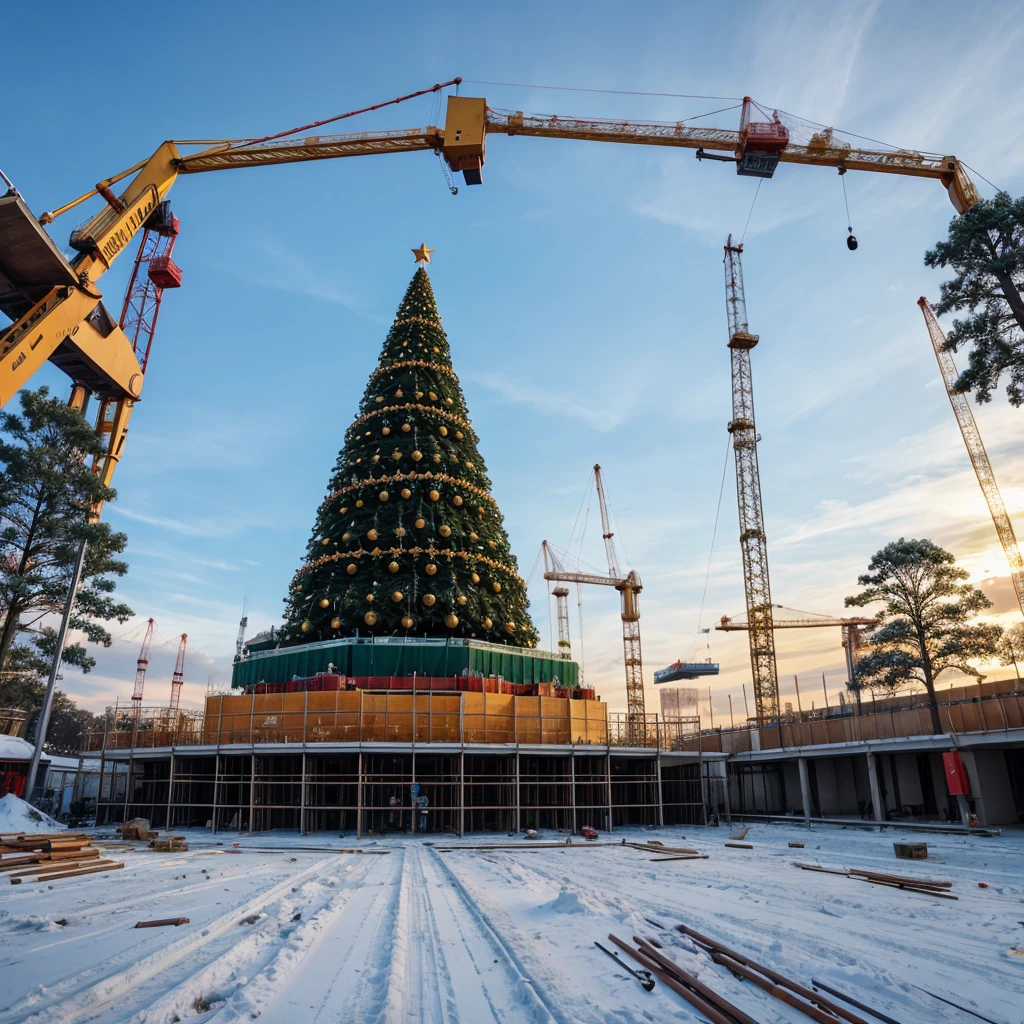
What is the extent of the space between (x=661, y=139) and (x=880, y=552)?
29730mm

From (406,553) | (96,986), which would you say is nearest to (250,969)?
(96,986)

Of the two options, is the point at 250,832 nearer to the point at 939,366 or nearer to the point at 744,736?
the point at 744,736

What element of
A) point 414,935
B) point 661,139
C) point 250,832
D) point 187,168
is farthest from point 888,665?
point 187,168

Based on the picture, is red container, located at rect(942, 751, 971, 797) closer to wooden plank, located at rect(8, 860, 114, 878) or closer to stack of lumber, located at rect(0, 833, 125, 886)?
stack of lumber, located at rect(0, 833, 125, 886)

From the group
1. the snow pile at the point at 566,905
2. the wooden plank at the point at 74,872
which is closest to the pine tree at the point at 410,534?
the wooden plank at the point at 74,872

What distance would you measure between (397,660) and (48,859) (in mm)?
14393

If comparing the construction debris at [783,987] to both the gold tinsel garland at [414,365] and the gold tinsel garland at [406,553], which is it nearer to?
the gold tinsel garland at [406,553]

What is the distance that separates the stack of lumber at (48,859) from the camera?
570 inches

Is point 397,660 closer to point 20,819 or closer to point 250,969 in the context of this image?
point 20,819

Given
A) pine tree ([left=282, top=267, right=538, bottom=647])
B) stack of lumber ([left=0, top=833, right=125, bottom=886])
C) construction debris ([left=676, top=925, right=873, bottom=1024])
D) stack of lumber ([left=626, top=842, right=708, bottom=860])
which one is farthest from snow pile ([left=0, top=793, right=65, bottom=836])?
construction debris ([left=676, top=925, right=873, bottom=1024])

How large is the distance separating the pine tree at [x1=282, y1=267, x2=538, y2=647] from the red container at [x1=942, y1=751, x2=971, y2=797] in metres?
17.6

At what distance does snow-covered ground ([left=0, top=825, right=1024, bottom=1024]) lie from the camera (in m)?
6.86

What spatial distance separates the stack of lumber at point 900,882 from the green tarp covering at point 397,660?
1633cm

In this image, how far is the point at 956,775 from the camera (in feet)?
84.8
